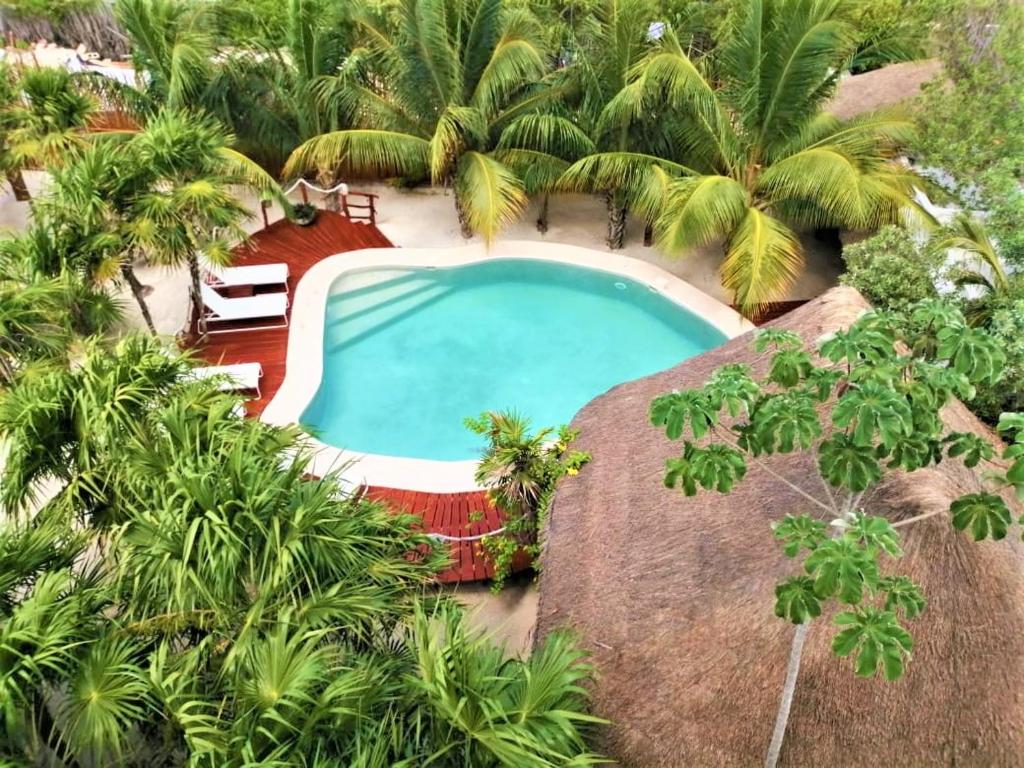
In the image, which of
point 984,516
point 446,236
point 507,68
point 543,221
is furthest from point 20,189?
point 984,516

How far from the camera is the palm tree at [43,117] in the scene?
891 cm

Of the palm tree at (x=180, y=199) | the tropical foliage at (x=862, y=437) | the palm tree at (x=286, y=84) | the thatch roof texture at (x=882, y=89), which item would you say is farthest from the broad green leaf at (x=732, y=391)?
the thatch roof texture at (x=882, y=89)

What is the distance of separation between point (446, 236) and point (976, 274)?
8.06 m

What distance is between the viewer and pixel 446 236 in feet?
40.7

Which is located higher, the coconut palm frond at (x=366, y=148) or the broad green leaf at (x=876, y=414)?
the broad green leaf at (x=876, y=414)

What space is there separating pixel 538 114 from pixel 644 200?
7.34 feet

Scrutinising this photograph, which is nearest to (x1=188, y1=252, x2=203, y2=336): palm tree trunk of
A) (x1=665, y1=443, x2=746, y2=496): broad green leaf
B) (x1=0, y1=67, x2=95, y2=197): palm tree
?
(x1=0, y1=67, x2=95, y2=197): palm tree

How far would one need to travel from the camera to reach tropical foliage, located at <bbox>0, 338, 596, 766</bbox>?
3.52m

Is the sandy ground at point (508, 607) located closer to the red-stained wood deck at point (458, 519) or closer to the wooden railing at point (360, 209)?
the red-stained wood deck at point (458, 519)

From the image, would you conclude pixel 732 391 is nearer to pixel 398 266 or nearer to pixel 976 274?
pixel 976 274

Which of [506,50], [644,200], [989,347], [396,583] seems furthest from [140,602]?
[506,50]

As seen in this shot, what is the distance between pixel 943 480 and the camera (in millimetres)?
4582

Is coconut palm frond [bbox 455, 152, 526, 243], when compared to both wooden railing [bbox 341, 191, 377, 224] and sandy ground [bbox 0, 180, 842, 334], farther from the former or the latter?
wooden railing [bbox 341, 191, 377, 224]

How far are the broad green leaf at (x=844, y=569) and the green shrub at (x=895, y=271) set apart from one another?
5644 millimetres
